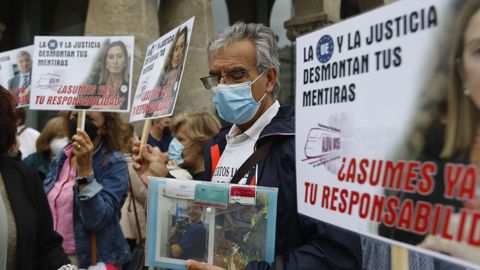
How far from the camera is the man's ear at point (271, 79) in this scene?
2162 mm

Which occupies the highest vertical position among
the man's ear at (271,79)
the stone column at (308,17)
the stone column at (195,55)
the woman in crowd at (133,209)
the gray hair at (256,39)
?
the stone column at (308,17)

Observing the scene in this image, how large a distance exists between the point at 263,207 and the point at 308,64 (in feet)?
1.63

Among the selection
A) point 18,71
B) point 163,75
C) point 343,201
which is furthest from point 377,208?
point 18,71

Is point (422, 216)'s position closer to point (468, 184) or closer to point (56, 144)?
point (468, 184)

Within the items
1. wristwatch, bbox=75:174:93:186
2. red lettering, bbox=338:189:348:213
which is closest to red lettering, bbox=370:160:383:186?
red lettering, bbox=338:189:348:213

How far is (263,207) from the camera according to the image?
1.76m

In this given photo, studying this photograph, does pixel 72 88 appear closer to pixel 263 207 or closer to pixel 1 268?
pixel 1 268

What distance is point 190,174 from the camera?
364cm

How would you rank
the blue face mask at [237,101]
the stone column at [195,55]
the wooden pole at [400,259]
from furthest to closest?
the stone column at [195,55] < the blue face mask at [237,101] < the wooden pole at [400,259]

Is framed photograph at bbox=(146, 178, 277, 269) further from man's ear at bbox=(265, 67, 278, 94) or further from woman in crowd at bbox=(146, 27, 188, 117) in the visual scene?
woman in crowd at bbox=(146, 27, 188, 117)

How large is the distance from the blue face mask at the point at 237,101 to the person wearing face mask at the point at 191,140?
157 cm

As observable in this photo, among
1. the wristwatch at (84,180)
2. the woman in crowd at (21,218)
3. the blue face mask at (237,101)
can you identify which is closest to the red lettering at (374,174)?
the blue face mask at (237,101)

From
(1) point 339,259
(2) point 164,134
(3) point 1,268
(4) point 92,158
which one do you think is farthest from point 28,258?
(2) point 164,134

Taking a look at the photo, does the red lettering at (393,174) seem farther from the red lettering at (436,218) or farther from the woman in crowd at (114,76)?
the woman in crowd at (114,76)
